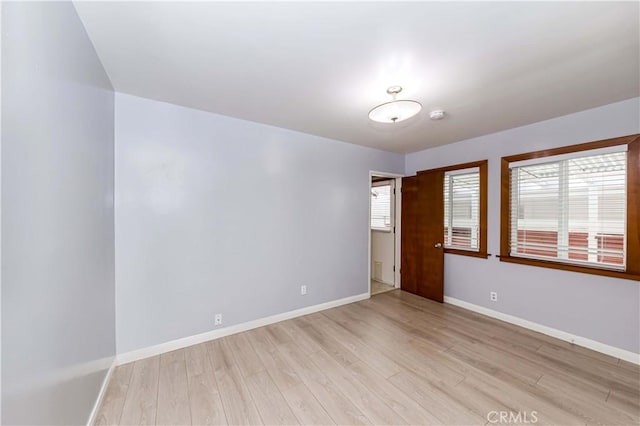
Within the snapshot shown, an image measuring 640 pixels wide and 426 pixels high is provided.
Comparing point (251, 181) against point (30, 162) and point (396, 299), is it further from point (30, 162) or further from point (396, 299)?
point (396, 299)

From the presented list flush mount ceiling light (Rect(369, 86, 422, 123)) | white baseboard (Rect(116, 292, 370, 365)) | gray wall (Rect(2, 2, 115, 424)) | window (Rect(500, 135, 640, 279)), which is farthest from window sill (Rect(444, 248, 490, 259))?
gray wall (Rect(2, 2, 115, 424))

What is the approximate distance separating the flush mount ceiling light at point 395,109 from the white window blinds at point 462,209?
2.04 metres

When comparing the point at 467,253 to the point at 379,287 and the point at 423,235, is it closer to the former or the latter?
Answer: the point at 423,235

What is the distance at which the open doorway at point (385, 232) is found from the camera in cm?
461

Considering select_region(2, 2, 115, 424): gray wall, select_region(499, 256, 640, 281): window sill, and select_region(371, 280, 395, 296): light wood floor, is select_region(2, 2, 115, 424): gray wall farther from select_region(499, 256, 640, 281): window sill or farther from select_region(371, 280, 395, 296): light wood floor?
select_region(499, 256, 640, 281): window sill

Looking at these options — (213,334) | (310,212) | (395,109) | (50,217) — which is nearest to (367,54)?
(395,109)

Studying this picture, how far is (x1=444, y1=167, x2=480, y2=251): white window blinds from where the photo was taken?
3600 millimetres

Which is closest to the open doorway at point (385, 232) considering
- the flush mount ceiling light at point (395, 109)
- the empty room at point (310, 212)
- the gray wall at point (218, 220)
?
the empty room at point (310, 212)

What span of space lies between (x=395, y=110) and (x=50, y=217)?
7.53ft

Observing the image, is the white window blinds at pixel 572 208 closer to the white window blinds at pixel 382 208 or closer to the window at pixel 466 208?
the window at pixel 466 208

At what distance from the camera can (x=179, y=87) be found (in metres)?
2.20

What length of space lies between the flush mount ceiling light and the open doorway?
81.5 inches

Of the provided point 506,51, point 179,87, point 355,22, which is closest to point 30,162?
point 179,87

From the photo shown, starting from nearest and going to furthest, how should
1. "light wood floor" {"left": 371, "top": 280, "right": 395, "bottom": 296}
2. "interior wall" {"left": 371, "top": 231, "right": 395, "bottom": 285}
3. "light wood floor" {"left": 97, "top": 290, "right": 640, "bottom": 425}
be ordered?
1. "light wood floor" {"left": 97, "top": 290, "right": 640, "bottom": 425}
2. "light wood floor" {"left": 371, "top": 280, "right": 395, "bottom": 296}
3. "interior wall" {"left": 371, "top": 231, "right": 395, "bottom": 285}
